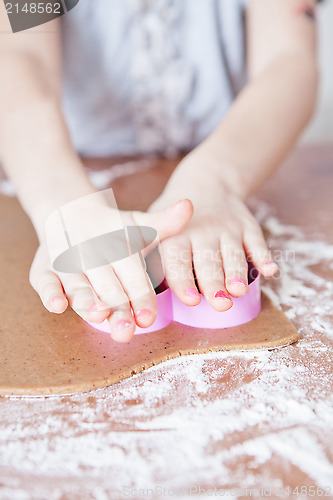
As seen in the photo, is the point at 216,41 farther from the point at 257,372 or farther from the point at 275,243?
the point at 257,372

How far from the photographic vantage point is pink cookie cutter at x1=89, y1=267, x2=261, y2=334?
549 millimetres

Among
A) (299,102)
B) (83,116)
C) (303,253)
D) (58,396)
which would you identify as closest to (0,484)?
(58,396)

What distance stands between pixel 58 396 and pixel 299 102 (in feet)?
2.27

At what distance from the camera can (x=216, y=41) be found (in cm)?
106

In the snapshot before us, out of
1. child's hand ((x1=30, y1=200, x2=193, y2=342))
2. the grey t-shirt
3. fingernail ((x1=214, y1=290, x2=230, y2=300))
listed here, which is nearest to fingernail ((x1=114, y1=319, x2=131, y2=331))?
child's hand ((x1=30, y1=200, x2=193, y2=342))

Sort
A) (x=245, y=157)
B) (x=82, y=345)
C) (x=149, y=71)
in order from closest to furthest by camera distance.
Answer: (x=82, y=345) < (x=245, y=157) < (x=149, y=71)

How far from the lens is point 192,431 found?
1.38 feet

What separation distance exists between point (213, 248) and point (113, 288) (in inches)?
5.7

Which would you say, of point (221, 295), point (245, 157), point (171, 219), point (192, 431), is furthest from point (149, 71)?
point (192, 431)

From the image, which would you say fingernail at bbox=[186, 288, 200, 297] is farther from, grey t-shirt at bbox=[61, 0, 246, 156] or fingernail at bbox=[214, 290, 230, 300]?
grey t-shirt at bbox=[61, 0, 246, 156]

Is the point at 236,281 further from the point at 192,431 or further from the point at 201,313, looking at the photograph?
the point at 192,431

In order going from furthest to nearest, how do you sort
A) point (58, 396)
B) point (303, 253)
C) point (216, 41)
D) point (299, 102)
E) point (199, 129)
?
point (199, 129), point (216, 41), point (299, 102), point (303, 253), point (58, 396)

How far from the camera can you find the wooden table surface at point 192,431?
1.23 ft

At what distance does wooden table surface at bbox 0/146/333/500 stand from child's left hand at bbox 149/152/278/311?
0.23 feet
